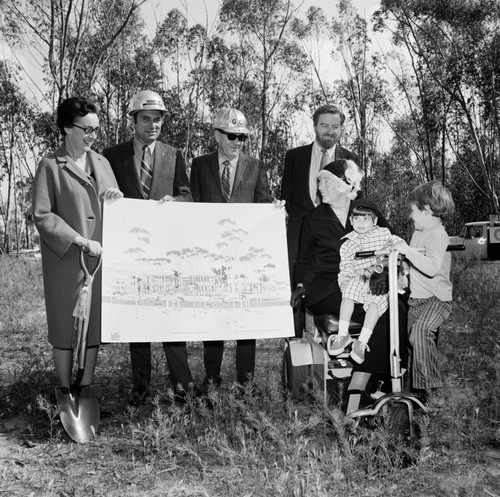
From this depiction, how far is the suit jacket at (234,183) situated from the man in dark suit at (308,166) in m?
0.58

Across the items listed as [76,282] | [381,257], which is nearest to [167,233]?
[76,282]

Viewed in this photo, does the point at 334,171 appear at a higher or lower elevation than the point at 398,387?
higher

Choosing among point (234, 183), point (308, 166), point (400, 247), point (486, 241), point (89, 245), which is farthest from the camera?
point (486, 241)

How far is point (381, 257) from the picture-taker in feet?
12.5

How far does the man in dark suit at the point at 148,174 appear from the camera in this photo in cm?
476

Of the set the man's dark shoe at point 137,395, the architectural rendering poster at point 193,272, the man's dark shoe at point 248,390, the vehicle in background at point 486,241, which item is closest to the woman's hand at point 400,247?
the architectural rendering poster at point 193,272

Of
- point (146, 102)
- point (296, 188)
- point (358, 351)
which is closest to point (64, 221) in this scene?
point (146, 102)

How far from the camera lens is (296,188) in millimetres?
5797

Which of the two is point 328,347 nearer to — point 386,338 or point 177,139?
point 386,338

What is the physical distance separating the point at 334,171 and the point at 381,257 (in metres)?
0.93

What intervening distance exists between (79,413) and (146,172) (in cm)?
181

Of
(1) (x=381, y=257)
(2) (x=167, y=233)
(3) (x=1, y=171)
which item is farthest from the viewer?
(3) (x=1, y=171)

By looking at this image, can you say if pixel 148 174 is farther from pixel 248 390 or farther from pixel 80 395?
pixel 248 390

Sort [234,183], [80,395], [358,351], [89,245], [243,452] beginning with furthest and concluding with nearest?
[234,183], [80,395], [89,245], [358,351], [243,452]
